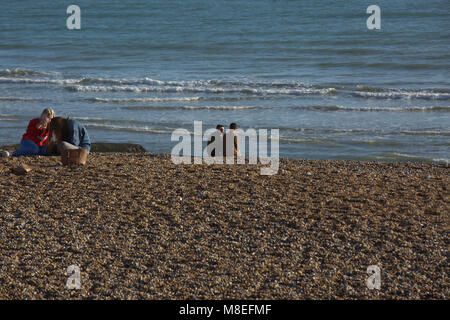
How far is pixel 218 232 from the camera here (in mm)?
8148

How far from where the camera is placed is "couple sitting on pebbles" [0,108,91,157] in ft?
36.8

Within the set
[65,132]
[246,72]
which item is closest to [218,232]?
[65,132]

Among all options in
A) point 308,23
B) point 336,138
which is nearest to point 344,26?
point 308,23

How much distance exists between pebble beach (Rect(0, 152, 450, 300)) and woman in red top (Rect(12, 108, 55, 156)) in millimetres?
553

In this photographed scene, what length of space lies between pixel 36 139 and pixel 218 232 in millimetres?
4694

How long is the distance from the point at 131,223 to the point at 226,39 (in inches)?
1150

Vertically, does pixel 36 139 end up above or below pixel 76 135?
below

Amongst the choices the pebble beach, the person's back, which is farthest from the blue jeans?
the person's back

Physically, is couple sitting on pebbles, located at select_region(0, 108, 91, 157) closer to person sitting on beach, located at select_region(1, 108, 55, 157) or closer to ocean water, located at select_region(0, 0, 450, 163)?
person sitting on beach, located at select_region(1, 108, 55, 157)

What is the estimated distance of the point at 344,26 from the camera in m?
39.0

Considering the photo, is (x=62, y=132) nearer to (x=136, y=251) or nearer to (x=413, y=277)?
(x=136, y=251)

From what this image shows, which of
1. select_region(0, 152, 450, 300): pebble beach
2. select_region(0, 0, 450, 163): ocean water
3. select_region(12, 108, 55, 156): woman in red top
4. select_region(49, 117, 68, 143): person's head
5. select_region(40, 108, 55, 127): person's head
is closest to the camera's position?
select_region(0, 152, 450, 300): pebble beach

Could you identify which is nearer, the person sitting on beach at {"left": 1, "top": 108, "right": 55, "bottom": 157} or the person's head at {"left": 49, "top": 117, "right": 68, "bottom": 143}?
the person's head at {"left": 49, "top": 117, "right": 68, "bottom": 143}

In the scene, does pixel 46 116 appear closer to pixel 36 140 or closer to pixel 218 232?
pixel 36 140
